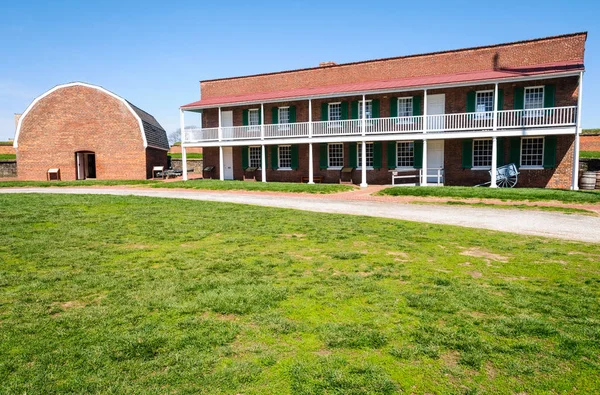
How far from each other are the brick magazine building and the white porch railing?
5.64 m

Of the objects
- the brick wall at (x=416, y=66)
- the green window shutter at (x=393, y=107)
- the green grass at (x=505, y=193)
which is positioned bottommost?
the green grass at (x=505, y=193)

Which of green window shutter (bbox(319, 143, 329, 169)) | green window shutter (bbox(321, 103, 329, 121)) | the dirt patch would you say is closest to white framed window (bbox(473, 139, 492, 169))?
green window shutter (bbox(319, 143, 329, 169))

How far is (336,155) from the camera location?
2644 cm

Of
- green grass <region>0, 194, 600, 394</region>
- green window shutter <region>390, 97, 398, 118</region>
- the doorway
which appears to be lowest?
green grass <region>0, 194, 600, 394</region>

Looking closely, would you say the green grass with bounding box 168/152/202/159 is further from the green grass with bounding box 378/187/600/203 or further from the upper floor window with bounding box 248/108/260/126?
the green grass with bounding box 378/187/600/203

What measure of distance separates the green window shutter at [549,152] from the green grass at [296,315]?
571 inches

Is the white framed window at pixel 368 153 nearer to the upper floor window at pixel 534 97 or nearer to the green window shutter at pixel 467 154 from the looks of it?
the green window shutter at pixel 467 154

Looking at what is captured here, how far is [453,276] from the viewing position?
19.2 ft

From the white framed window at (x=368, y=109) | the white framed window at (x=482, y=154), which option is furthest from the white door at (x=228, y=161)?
the white framed window at (x=482, y=154)

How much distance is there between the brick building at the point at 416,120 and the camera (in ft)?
67.8

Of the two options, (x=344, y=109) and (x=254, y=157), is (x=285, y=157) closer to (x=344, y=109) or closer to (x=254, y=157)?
(x=254, y=157)

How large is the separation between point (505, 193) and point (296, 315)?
584 inches

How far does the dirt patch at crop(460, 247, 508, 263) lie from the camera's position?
6.82 m

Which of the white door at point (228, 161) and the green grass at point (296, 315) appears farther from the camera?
the white door at point (228, 161)
